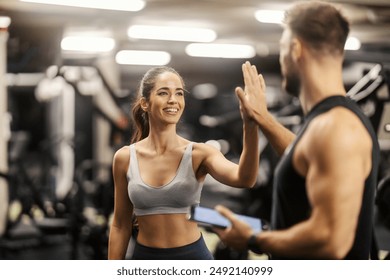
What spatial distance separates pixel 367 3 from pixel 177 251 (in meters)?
1.50

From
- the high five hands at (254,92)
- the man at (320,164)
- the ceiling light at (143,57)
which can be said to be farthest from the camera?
the ceiling light at (143,57)

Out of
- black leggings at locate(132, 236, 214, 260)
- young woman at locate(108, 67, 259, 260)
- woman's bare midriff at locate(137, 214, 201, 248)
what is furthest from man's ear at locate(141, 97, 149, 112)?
black leggings at locate(132, 236, 214, 260)

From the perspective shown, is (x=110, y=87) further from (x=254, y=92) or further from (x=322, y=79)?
(x=322, y=79)

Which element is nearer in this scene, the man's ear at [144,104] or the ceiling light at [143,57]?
the man's ear at [144,104]

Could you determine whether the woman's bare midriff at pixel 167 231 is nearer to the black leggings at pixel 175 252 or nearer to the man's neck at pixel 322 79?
the black leggings at pixel 175 252

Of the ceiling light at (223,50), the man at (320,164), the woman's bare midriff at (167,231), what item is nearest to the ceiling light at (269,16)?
the ceiling light at (223,50)

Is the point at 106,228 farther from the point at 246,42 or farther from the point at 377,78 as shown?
the point at 377,78

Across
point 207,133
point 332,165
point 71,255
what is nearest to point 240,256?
point 207,133

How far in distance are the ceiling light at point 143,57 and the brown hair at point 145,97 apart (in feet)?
0.83

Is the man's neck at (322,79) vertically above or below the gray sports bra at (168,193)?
above

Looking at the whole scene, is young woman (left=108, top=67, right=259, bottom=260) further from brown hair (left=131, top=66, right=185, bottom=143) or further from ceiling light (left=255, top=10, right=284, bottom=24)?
ceiling light (left=255, top=10, right=284, bottom=24)

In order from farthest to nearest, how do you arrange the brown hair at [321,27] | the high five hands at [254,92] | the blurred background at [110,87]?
the blurred background at [110,87]
the high five hands at [254,92]
the brown hair at [321,27]

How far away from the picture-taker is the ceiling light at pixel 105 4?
2518 mm

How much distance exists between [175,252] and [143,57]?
0.95 metres
